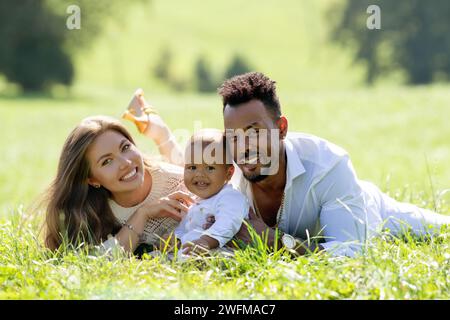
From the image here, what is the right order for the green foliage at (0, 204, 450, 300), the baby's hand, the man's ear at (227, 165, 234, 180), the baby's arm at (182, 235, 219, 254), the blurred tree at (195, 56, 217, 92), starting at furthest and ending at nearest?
1. the blurred tree at (195, 56, 217, 92)
2. the baby's hand
3. the man's ear at (227, 165, 234, 180)
4. the baby's arm at (182, 235, 219, 254)
5. the green foliage at (0, 204, 450, 300)

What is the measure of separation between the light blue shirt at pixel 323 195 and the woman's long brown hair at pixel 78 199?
137 cm

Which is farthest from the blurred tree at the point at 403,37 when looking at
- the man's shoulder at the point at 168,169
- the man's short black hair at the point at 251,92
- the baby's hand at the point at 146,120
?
the man's short black hair at the point at 251,92

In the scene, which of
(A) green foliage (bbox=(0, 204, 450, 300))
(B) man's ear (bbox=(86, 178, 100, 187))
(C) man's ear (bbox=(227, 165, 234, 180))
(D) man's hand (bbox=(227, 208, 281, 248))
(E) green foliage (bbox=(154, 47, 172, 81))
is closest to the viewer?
(A) green foliage (bbox=(0, 204, 450, 300))

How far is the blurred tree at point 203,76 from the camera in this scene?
72.4 metres

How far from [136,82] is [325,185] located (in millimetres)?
69468

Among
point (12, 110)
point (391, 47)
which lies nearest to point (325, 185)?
point (12, 110)

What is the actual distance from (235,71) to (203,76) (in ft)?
14.9

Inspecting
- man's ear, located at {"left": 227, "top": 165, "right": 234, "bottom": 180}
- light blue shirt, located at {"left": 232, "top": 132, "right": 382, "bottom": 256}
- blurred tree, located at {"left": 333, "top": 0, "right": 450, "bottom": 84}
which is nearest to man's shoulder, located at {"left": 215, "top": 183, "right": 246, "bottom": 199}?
man's ear, located at {"left": 227, "top": 165, "right": 234, "bottom": 180}

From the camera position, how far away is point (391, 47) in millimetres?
53219

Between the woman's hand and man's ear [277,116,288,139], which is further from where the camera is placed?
the woman's hand

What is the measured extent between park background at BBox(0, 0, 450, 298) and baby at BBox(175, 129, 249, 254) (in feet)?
2.52

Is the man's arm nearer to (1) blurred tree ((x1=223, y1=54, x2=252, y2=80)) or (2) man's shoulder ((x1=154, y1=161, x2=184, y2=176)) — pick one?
(2) man's shoulder ((x1=154, y1=161, x2=184, y2=176))

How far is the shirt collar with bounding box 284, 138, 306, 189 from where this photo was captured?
4.80m

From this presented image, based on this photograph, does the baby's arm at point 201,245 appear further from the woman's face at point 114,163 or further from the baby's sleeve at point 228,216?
the woman's face at point 114,163
